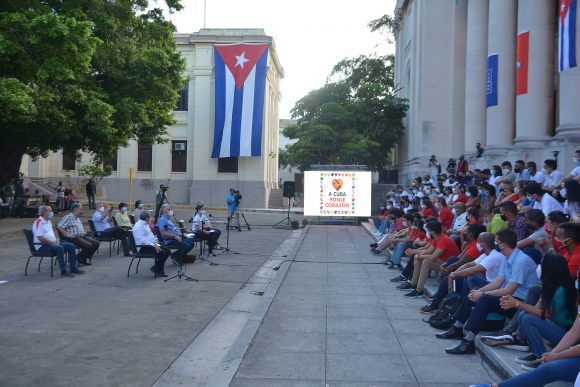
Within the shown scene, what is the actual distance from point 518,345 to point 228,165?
3813 centimetres

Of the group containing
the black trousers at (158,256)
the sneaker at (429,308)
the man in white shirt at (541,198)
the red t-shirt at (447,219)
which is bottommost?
the sneaker at (429,308)

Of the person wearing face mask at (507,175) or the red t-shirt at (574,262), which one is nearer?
the red t-shirt at (574,262)

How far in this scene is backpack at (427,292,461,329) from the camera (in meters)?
7.80

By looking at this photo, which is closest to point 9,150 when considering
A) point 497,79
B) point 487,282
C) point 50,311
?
point 50,311

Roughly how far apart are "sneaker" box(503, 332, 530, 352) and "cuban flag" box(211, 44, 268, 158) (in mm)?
34820

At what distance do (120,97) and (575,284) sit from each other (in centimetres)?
2169

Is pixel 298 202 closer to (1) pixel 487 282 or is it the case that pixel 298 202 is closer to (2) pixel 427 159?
(2) pixel 427 159

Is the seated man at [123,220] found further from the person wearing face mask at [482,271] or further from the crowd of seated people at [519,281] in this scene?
the person wearing face mask at [482,271]

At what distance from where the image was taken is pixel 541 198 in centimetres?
999

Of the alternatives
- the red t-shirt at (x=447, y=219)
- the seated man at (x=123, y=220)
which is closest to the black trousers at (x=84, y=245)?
the seated man at (x=123, y=220)

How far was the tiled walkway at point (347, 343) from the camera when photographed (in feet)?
19.0

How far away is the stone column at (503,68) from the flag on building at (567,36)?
801 cm

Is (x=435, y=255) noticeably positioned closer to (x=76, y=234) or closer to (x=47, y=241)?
(x=47, y=241)

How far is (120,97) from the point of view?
23.8 m
